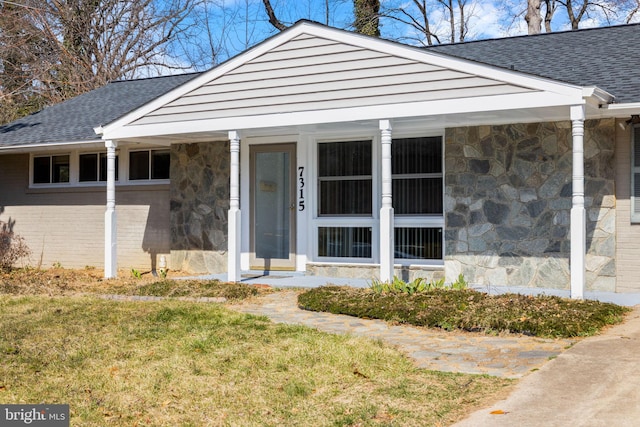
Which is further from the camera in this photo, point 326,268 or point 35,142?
point 35,142

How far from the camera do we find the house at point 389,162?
9711 millimetres

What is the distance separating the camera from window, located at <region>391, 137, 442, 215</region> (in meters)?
11.2

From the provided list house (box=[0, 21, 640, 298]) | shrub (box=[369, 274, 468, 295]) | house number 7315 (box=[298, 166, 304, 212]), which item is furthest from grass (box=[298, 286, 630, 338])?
house number 7315 (box=[298, 166, 304, 212])

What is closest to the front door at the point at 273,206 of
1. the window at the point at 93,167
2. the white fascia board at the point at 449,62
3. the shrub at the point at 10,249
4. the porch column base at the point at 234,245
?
the porch column base at the point at 234,245

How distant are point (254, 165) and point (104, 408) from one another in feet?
26.8

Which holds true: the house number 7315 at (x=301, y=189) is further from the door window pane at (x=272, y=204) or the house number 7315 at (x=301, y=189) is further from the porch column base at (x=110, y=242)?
the porch column base at (x=110, y=242)

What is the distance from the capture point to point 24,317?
824 cm

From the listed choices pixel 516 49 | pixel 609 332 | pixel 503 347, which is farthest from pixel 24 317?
pixel 516 49

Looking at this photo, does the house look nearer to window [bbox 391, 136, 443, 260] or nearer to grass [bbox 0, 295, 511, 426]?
window [bbox 391, 136, 443, 260]

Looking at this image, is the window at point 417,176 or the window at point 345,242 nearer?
the window at point 417,176

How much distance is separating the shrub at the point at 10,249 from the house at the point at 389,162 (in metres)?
1.47

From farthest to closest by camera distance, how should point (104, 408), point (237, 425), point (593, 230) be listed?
1. point (593, 230)
2. point (104, 408)
3. point (237, 425)

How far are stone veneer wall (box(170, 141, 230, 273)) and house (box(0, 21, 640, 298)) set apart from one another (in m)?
0.03

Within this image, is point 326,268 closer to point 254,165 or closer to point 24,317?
point 254,165
